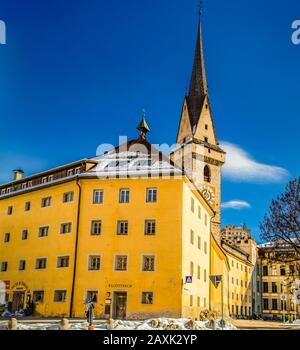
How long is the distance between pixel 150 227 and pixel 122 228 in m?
2.27

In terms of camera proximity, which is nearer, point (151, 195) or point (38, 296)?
point (151, 195)

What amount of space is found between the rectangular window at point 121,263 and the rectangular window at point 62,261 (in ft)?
14.8

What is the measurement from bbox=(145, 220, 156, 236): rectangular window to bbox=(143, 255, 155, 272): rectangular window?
1787 millimetres

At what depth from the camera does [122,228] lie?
123ft

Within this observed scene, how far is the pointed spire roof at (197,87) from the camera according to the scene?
287 feet

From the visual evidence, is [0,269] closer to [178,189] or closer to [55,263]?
[55,263]

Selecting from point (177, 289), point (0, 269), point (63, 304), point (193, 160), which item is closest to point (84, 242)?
point (63, 304)

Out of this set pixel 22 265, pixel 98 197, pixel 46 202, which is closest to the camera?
pixel 98 197

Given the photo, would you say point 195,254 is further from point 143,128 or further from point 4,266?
point 4,266

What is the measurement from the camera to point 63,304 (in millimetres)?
37438

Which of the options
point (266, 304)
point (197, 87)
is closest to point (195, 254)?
point (197, 87)

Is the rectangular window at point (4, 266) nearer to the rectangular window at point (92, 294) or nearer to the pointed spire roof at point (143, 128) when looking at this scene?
the rectangular window at point (92, 294)

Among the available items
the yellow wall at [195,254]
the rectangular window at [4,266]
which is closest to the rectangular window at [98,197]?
the yellow wall at [195,254]

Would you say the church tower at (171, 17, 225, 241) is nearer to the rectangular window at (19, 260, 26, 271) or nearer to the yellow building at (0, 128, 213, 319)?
the yellow building at (0, 128, 213, 319)
